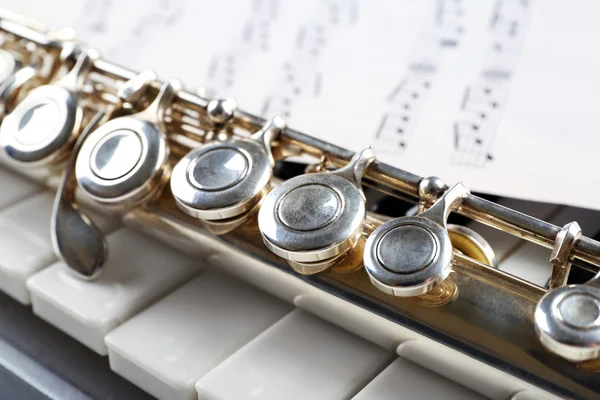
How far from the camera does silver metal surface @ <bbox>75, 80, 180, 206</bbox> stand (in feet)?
2.36

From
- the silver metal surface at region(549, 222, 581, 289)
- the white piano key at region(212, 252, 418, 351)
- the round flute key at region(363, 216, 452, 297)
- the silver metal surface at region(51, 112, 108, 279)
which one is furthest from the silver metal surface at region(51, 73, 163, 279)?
the silver metal surface at region(549, 222, 581, 289)

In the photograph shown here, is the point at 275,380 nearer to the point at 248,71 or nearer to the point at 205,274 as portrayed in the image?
the point at 205,274

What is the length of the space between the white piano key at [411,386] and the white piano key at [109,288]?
20cm

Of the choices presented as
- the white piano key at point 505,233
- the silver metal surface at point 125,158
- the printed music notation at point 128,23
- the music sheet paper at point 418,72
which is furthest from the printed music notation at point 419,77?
the printed music notation at point 128,23

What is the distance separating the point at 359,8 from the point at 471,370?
0.49 metres

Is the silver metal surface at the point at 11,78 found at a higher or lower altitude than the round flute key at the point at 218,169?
lower

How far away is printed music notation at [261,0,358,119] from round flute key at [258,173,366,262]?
261 millimetres

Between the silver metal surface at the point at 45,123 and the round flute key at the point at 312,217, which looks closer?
the round flute key at the point at 312,217

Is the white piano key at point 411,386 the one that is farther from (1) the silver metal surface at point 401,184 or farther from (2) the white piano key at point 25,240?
(2) the white piano key at point 25,240

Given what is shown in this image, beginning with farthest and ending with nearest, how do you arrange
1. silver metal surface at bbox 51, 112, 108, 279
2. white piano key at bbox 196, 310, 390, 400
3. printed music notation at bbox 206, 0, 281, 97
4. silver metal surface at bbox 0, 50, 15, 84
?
printed music notation at bbox 206, 0, 281, 97, silver metal surface at bbox 0, 50, 15, 84, silver metal surface at bbox 51, 112, 108, 279, white piano key at bbox 196, 310, 390, 400

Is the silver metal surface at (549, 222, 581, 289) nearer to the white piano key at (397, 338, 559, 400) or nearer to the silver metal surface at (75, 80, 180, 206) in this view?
the white piano key at (397, 338, 559, 400)

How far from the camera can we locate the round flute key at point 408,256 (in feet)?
1.95

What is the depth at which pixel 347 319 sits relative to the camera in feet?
2.27

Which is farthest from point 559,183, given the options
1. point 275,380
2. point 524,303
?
point 275,380
